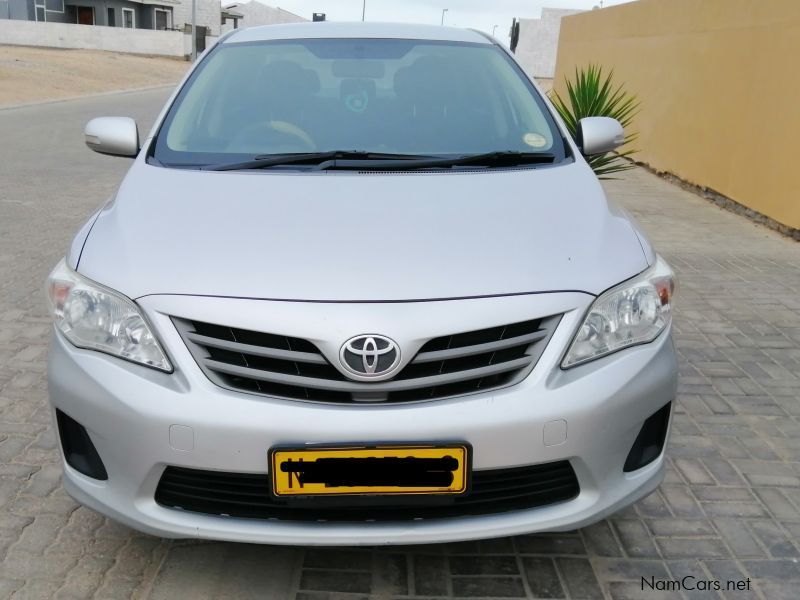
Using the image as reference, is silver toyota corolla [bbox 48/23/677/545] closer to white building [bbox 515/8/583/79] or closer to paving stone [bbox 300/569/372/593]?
paving stone [bbox 300/569/372/593]

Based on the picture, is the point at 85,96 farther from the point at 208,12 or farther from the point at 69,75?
the point at 208,12

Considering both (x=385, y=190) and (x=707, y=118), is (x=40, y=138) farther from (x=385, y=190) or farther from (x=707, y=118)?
(x=385, y=190)

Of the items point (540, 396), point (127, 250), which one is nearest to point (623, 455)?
point (540, 396)

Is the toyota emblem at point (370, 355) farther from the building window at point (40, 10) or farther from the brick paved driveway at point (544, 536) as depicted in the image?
the building window at point (40, 10)

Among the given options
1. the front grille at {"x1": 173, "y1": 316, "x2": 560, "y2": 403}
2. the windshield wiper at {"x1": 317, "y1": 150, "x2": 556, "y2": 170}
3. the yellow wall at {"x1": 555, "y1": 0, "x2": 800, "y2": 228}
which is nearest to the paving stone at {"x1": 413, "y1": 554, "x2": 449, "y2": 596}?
the front grille at {"x1": 173, "y1": 316, "x2": 560, "y2": 403}

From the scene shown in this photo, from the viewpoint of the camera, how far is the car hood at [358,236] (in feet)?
7.22

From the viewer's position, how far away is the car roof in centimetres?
379

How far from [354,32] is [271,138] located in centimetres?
89

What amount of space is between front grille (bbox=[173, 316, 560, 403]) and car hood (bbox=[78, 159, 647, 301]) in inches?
4.4

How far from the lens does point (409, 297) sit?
2.14 meters

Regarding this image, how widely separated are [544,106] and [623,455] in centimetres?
178

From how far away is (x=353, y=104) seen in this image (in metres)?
3.38

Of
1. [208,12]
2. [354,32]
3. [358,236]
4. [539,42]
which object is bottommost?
[208,12]

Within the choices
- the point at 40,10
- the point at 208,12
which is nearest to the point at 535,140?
the point at 40,10
